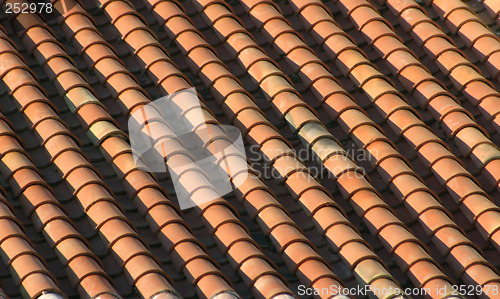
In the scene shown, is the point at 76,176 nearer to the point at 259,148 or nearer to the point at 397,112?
the point at 259,148


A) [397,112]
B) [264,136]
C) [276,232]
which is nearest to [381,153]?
[397,112]

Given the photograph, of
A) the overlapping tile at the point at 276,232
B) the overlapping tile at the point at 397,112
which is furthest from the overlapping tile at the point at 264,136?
the overlapping tile at the point at 397,112

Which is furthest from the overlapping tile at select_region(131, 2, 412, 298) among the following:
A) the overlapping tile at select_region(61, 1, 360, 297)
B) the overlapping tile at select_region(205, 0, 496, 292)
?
the overlapping tile at select_region(205, 0, 496, 292)

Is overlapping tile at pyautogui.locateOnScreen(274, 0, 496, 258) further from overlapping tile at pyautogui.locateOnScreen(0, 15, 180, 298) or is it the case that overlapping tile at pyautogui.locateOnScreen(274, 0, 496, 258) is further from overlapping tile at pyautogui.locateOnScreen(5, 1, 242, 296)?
overlapping tile at pyautogui.locateOnScreen(0, 15, 180, 298)

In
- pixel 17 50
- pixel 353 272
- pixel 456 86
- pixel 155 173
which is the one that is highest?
pixel 17 50

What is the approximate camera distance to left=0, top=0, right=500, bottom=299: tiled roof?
7.74 metres

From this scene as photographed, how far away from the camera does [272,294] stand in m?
7.50

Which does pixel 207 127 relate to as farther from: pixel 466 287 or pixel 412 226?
pixel 466 287

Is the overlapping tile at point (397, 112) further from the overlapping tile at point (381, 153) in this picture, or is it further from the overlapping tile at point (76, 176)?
the overlapping tile at point (76, 176)

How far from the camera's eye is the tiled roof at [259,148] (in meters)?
7.74

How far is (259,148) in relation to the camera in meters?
8.57

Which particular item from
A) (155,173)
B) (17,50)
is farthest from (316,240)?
(17,50)

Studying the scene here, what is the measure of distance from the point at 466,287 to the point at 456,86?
2424 millimetres

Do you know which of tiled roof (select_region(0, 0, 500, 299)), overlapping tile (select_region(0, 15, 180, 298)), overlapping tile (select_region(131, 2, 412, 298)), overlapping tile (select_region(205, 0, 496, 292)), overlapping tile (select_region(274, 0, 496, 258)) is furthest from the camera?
overlapping tile (select_region(274, 0, 496, 258))
